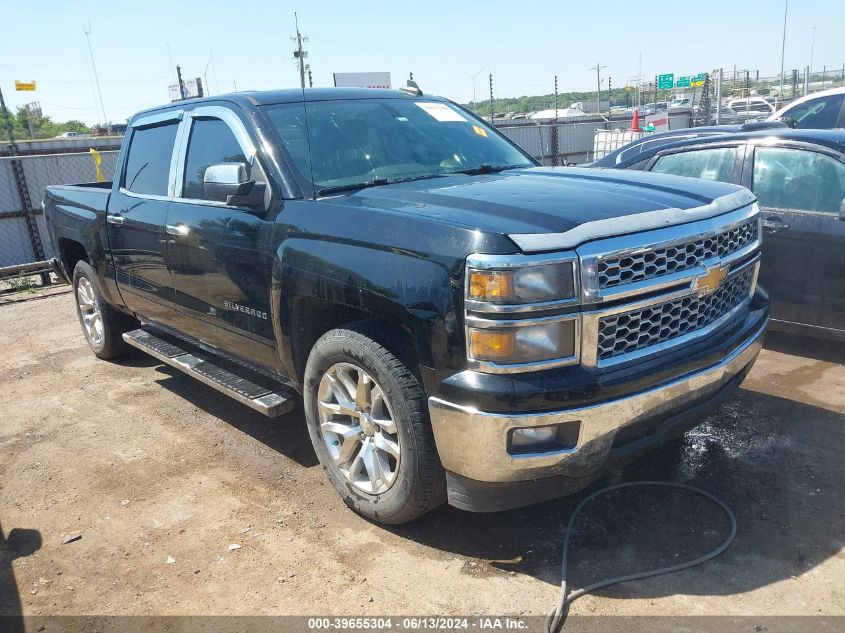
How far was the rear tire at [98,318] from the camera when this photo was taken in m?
5.91

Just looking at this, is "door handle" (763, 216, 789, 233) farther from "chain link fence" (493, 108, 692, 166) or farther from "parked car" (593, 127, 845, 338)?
"chain link fence" (493, 108, 692, 166)

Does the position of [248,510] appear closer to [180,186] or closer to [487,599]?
[487,599]

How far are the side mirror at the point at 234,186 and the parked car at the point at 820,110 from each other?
7330 mm

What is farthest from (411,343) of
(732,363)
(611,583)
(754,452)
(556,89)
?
(556,89)

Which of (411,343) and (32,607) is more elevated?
(411,343)

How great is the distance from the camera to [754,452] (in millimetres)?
3807

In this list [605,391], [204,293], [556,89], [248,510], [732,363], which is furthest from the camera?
[556,89]

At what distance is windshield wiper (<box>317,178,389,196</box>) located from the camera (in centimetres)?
352

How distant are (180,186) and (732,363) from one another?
3.27 metres

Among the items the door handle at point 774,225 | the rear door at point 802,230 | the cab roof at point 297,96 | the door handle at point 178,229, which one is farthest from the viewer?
the door handle at point 774,225

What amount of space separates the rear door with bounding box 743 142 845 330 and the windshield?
6.50ft

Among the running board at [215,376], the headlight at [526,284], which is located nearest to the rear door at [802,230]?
the headlight at [526,284]

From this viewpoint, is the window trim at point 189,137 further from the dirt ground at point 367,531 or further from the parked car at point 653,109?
the parked car at point 653,109

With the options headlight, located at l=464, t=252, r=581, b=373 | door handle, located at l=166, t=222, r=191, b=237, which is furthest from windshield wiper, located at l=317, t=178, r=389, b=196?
headlight, located at l=464, t=252, r=581, b=373
